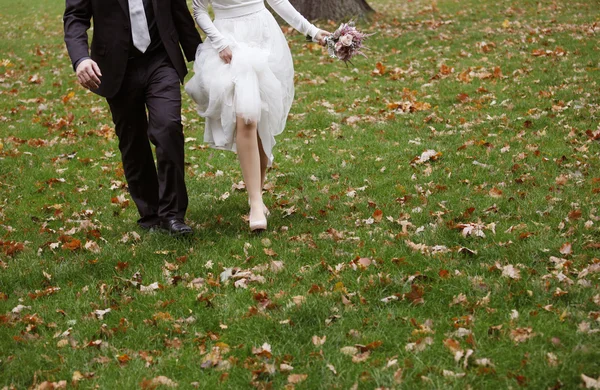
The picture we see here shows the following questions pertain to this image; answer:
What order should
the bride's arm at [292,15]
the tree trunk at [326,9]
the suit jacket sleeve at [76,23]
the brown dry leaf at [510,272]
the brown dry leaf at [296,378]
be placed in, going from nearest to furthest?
1. the brown dry leaf at [296,378]
2. the brown dry leaf at [510,272]
3. the suit jacket sleeve at [76,23]
4. the bride's arm at [292,15]
5. the tree trunk at [326,9]

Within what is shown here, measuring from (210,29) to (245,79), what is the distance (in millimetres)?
473

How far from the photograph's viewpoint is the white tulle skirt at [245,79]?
532 cm

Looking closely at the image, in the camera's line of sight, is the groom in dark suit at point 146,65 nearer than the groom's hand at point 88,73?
No

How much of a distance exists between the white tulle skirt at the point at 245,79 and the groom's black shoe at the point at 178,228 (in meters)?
0.70

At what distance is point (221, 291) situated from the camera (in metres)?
4.64

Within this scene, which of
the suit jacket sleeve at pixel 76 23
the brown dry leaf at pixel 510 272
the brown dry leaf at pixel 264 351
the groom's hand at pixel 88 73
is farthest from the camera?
the suit jacket sleeve at pixel 76 23

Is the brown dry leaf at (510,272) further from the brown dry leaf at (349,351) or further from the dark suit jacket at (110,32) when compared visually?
the dark suit jacket at (110,32)

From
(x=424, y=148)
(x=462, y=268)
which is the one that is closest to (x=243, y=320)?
(x=462, y=268)

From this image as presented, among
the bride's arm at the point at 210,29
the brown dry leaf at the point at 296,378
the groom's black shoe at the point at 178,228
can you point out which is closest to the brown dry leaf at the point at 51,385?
the brown dry leaf at the point at 296,378

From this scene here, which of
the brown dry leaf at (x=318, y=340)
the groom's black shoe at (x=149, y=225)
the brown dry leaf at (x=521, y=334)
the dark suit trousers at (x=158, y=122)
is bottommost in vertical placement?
the groom's black shoe at (x=149, y=225)

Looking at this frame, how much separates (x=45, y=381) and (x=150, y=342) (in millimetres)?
620

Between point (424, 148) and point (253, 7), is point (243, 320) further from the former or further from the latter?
point (424, 148)

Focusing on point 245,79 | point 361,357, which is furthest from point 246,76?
point 361,357

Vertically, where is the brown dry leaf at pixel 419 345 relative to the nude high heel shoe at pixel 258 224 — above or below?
above
